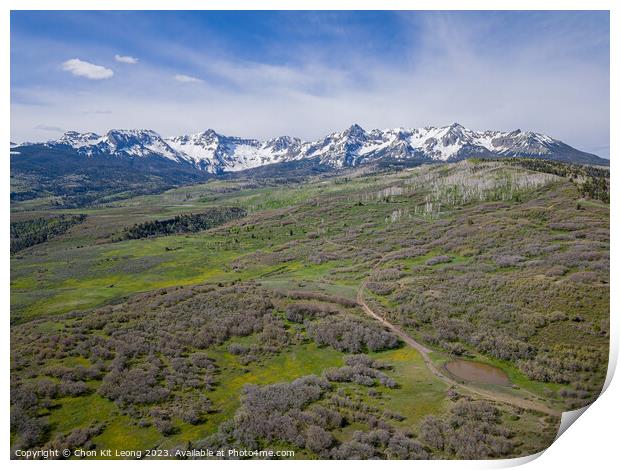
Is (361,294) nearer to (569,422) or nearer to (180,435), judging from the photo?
(569,422)

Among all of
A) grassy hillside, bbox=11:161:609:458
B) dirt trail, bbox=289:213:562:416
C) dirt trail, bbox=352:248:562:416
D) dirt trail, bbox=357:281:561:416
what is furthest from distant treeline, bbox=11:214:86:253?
dirt trail, bbox=352:248:562:416

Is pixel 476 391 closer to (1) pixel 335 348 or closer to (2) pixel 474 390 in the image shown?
(2) pixel 474 390

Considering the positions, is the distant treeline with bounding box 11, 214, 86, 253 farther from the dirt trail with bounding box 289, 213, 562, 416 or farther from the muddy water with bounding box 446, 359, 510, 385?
the muddy water with bounding box 446, 359, 510, 385

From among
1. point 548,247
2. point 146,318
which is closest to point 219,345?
point 146,318

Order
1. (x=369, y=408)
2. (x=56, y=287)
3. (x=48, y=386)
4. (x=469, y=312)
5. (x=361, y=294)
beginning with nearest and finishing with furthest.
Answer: (x=369, y=408) → (x=48, y=386) → (x=469, y=312) → (x=361, y=294) → (x=56, y=287)

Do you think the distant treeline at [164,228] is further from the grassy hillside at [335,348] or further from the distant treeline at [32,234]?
the grassy hillside at [335,348]

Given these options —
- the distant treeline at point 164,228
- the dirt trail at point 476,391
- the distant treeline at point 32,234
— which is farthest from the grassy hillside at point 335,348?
the distant treeline at point 32,234

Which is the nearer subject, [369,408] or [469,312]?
[369,408]

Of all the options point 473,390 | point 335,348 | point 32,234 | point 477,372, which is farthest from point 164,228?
point 473,390
